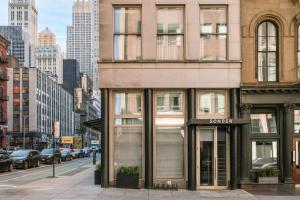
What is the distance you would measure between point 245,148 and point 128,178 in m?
5.02

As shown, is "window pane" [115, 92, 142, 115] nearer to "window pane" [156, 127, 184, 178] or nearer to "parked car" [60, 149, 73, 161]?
"window pane" [156, 127, 184, 178]

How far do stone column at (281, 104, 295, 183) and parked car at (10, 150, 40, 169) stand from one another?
27343 millimetres

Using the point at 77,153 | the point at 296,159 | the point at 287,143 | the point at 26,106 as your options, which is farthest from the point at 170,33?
the point at 26,106

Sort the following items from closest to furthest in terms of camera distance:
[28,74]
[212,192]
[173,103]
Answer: [212,192]
[173,103]
[28,74]

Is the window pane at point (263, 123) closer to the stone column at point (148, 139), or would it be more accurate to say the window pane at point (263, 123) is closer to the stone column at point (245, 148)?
the stone column at point (245, 148)

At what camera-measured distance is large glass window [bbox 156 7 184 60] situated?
24.0 metres

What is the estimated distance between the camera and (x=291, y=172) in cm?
2383

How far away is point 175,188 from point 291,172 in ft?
16.2

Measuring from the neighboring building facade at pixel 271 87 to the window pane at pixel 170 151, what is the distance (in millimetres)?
2565

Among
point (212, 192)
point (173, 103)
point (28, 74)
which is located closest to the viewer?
point (212, 192)

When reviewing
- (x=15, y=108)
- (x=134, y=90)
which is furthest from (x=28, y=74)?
(x=134, y=90)

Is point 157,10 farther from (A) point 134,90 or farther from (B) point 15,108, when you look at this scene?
(B) point 15,108

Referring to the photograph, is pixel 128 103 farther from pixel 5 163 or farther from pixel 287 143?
pixel 5 163

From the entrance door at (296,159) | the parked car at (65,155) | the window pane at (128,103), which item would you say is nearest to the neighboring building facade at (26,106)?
the parked car at (65,155)
